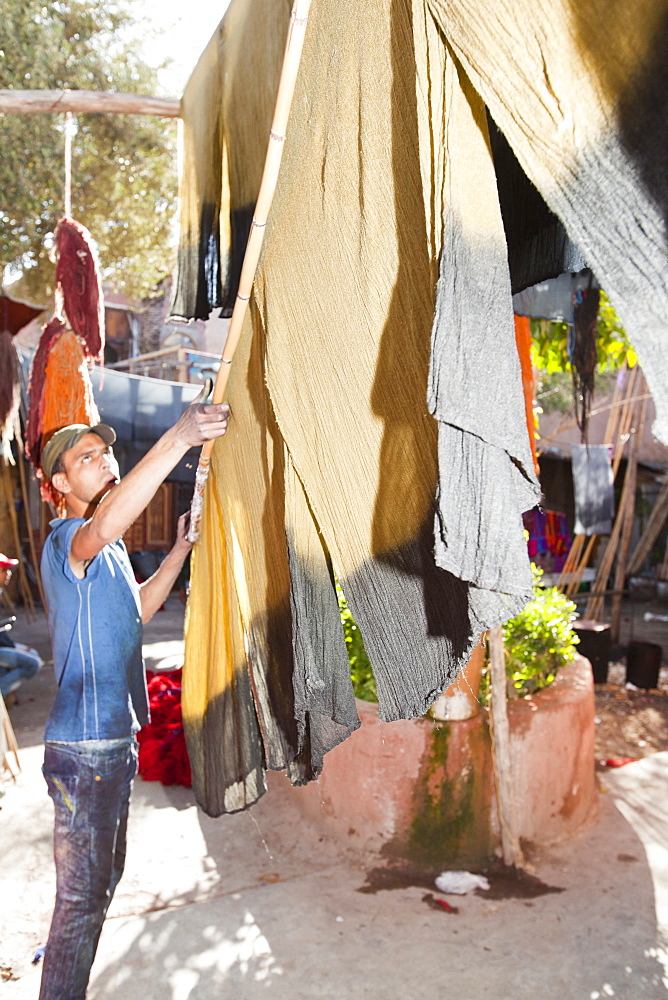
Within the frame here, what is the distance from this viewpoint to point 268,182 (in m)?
1.51

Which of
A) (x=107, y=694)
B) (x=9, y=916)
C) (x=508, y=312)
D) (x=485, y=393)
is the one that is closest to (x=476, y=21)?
(x=508, y=312)

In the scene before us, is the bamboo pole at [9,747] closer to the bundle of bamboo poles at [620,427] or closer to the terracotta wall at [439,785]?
the terracotta wall at [439,785]

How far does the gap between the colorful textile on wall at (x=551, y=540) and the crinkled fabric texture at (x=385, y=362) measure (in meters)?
11.7

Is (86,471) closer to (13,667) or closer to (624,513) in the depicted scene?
(13,667)

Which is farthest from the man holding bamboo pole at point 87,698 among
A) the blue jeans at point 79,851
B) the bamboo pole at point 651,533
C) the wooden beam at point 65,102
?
the bamboo pole at point 651,533

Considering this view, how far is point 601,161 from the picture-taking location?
3.36ft

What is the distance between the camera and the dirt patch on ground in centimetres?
580

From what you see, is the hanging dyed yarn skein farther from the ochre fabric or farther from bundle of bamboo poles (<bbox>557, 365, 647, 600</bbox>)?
bundle of bamboo poles (<bbox>557, 365, 647, 600</bbox>)

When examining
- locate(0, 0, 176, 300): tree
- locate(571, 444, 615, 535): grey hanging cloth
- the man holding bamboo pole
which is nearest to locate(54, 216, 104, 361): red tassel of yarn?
the man holding bamboo pole

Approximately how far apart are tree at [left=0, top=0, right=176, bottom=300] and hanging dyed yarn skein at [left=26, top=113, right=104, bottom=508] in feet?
13.6

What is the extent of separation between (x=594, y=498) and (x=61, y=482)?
8485mm

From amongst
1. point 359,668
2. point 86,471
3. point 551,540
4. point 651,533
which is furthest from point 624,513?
point 86,471

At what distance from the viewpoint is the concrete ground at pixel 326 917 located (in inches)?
112

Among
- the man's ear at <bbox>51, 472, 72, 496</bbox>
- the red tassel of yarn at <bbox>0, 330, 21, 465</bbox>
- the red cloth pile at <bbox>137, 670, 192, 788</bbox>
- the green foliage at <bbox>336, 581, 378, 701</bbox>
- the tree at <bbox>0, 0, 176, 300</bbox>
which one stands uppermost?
the tree at <bbox>0, 0, 176, 300</bbox>
